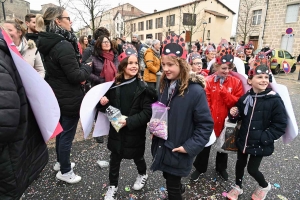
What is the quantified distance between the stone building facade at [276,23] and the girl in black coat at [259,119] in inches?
802

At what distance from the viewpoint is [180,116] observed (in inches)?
76.9

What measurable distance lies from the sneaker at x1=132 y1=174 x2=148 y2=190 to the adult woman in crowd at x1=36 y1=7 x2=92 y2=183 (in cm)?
97

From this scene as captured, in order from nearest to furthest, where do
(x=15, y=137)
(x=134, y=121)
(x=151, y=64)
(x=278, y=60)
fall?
1. (x=15, y=137)
2. (x=134, y=121)
3. (x=151, y=64)
4. (x=278, y=60)

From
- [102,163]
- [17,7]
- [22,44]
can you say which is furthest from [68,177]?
[17,7]

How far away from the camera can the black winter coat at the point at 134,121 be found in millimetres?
2230

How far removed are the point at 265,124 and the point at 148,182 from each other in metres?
1.68

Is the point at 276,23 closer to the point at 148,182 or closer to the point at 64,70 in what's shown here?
the point at 148,182

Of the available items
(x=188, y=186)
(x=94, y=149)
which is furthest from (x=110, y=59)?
(x=188, y=186)

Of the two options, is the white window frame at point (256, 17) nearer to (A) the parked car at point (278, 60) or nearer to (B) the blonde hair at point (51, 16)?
(A) the parked car at point (278, 60)

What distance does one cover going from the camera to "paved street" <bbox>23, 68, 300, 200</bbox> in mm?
2604

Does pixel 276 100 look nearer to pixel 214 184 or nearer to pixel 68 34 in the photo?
pixel 214 184

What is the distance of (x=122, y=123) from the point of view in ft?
7.20

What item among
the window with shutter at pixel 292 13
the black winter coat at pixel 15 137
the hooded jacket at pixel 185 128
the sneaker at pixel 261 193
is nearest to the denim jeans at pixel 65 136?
the black winter coat at pixel 15 137

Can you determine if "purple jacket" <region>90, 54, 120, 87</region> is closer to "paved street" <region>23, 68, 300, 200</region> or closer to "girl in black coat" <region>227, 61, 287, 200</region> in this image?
"paved street" <region>23, 68, 300, 200</region>
